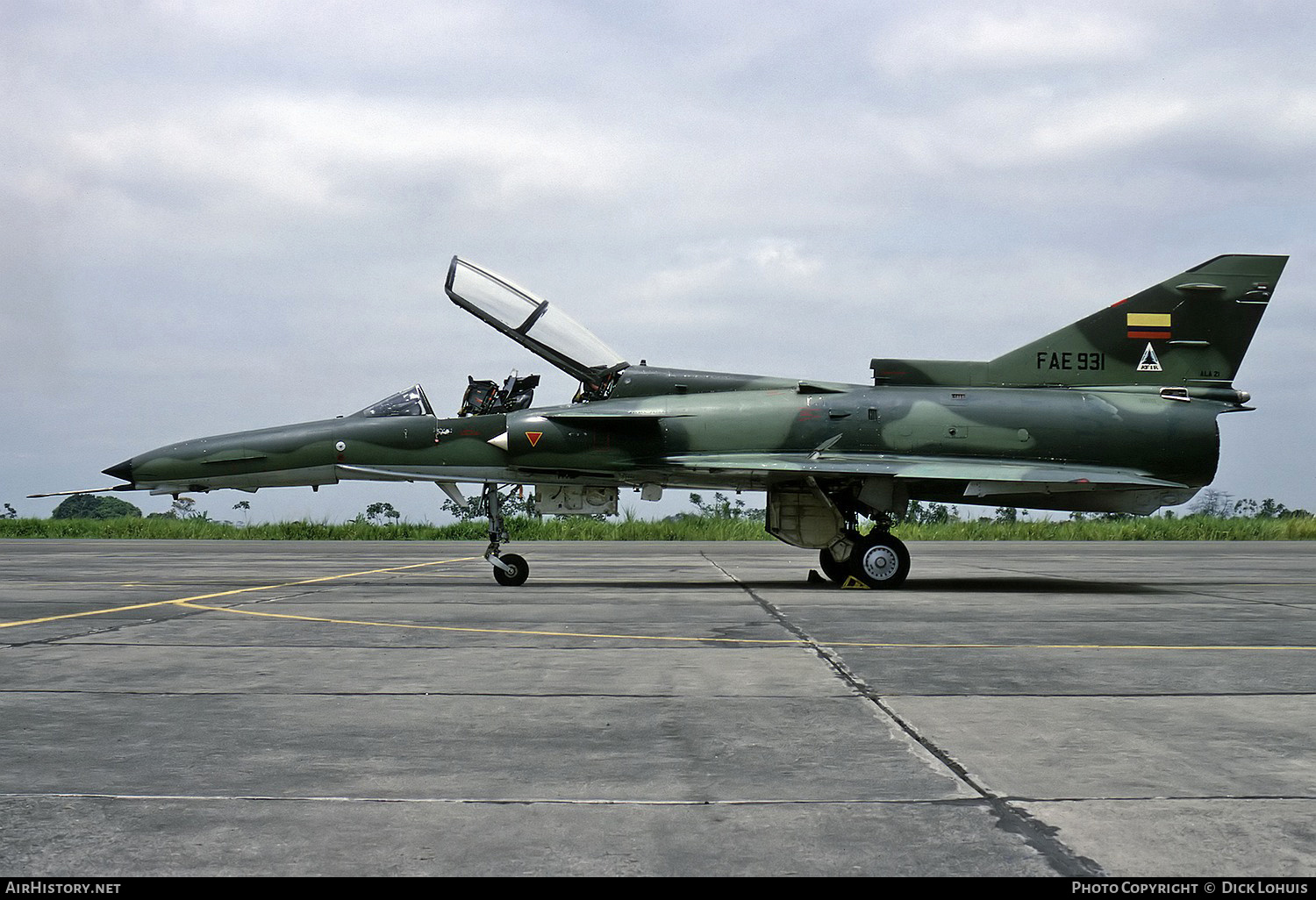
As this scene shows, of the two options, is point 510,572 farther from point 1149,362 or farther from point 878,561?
point 1149,362

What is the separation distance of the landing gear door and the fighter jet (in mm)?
26

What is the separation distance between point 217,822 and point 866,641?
5.96m

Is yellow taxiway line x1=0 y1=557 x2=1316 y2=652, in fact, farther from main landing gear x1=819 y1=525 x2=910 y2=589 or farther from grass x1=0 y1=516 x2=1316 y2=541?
grass x1=0 y1=516 x2=1316 y2=541

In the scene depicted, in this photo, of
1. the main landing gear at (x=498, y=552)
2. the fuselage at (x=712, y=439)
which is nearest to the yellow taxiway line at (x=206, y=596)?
the fuselage at (x=712, y=439)

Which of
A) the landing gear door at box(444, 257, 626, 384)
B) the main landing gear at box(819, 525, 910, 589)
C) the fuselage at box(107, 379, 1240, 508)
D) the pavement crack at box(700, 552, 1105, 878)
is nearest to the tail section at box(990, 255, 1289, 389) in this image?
the fuselage at box(107, 379, 1240, 508)

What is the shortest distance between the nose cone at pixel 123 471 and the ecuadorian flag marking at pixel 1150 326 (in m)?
14.3

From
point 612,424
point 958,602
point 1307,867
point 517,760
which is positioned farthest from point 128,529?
point 1307,867

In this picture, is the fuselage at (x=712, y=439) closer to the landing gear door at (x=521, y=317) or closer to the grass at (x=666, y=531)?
the landing gear door at (x=521, y=317)

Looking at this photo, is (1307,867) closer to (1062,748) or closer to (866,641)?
(1062,748)

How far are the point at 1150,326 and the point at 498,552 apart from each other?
32.1ft

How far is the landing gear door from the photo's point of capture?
16.3m

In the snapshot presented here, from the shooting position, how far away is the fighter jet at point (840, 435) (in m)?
15.5

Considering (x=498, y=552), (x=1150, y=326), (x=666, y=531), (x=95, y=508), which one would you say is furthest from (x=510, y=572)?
(x=95, y=508)

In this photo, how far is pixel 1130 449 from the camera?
15.5 m
